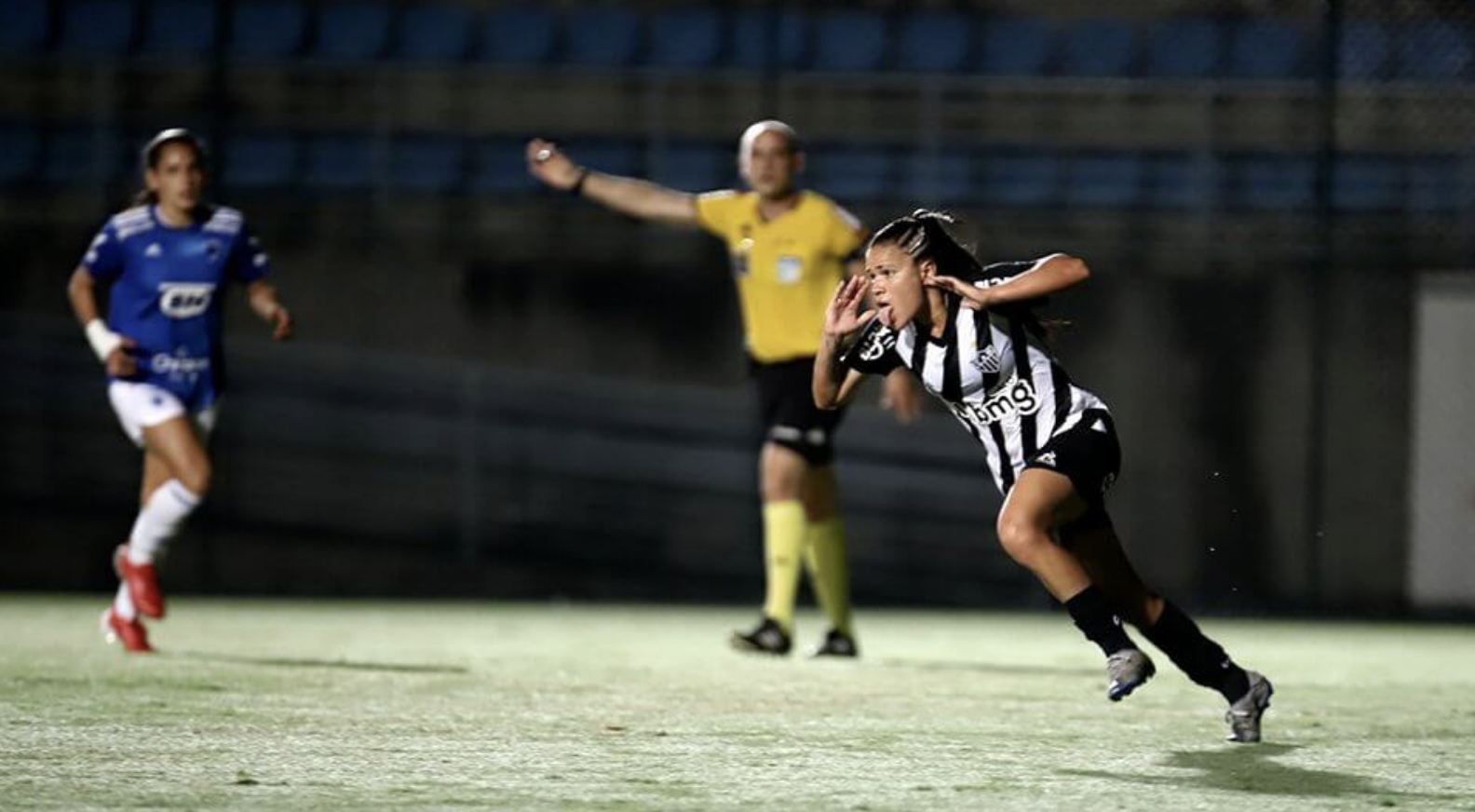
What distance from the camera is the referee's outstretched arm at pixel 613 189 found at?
9.07 meters

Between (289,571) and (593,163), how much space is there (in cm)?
315

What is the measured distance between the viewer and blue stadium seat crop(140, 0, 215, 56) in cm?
1418

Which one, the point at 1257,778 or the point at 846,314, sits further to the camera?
the point at 846,314

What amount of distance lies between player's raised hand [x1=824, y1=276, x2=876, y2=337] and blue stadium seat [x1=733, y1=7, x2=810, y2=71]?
8416 mm

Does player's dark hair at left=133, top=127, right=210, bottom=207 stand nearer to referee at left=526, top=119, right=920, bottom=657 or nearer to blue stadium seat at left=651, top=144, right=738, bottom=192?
referee at left=526, top=119, right=920, bottom=657

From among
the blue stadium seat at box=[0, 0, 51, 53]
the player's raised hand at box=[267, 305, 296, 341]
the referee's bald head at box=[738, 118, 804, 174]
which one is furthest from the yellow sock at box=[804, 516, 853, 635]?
the blue stadium seat at box=[0, 0, 51, 53]

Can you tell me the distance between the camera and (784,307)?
965cm

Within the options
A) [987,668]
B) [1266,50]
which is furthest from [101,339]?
[1266,50]

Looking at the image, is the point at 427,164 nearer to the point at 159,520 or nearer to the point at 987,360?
the point at 159,520

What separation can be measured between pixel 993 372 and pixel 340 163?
8.51 m

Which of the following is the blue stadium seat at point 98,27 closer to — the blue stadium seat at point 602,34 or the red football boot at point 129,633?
the blue stadium seat at point 602,34

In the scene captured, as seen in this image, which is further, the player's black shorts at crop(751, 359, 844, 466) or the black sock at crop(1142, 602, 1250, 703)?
the player's black shorts at crop(751, 359, 844, 466)

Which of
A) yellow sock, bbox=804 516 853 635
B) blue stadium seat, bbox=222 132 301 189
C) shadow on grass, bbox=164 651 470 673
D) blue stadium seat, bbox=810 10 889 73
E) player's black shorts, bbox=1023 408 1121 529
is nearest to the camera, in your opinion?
player's black shorts, bbox=1023 408 1121 529

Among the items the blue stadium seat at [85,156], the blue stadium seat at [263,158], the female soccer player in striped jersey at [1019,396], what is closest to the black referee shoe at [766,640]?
the female soccer player in striped jersey at [1019,396]
